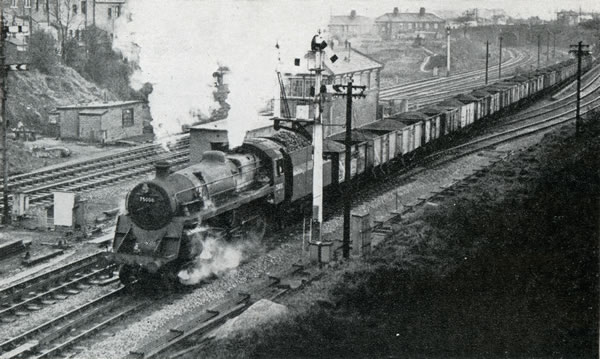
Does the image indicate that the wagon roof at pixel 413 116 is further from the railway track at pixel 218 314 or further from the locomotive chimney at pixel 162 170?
the locomotive chimney at pixel 162 170

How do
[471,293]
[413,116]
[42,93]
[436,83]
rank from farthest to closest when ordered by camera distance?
1. [436,83]
2. [42,93]
3. [413,116]
4. [471,293]

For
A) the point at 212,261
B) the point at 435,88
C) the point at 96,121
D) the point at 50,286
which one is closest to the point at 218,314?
the point at 212,261

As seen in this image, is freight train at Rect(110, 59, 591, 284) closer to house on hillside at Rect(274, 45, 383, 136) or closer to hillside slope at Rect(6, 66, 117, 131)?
house on hillside at Rect(274, 45, 383, 136)

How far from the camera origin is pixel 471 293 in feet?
46.2

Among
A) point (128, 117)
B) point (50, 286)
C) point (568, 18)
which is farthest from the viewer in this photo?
point (568, 18)

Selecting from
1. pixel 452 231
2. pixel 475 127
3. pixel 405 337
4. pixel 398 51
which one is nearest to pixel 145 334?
pixel 405 337

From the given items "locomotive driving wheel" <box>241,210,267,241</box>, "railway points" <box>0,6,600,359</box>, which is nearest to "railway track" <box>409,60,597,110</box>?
"railway points" <box>0,6,600,359</box>

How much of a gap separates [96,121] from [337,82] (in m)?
13.2

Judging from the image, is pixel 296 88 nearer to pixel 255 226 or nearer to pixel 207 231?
pixel 255 226

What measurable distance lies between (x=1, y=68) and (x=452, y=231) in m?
14.4

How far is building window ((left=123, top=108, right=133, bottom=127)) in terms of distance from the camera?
133 ft

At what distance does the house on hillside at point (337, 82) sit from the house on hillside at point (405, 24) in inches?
2081

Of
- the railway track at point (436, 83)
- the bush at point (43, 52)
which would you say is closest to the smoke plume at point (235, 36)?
the bush at point (43, 52)

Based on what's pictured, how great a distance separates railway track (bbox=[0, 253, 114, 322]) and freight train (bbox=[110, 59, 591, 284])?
1280 mm
